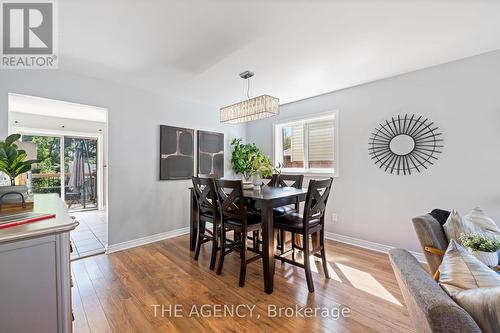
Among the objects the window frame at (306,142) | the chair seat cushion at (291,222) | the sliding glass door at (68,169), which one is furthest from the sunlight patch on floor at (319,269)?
the sliding glass door at (68,169)

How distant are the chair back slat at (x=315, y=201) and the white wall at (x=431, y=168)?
127 centimetres

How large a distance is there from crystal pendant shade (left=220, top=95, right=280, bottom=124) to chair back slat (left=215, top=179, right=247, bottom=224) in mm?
905

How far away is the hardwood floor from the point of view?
5.50ft

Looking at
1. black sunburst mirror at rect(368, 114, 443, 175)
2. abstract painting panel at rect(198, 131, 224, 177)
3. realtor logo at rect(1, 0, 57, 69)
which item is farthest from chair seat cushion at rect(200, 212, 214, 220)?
black sunburst mirror at rect(368, 114, 443, 175)

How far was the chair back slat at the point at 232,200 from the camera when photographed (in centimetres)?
218

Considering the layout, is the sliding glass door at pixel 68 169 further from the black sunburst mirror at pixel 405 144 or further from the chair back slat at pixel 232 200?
the black sunburst mirror at pixel 405 144

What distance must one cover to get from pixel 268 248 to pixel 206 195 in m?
0.97

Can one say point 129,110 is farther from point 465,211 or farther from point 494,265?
point 465,211

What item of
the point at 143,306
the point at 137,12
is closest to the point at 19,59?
the point at 137,12

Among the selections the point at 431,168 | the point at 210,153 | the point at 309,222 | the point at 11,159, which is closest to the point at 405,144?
the point at 431,168

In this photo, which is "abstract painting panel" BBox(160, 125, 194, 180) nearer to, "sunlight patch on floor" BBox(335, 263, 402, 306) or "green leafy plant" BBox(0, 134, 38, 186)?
"green leafy plant" BBox(0, 134, 38, 186)

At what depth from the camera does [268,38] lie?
2.05 meters

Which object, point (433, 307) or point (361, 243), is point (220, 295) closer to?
point (433, 307)

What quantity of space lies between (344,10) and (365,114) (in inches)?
73.0
